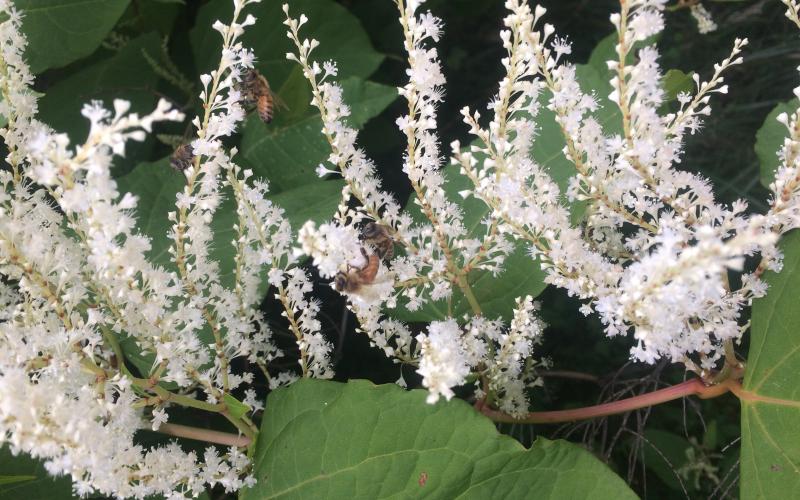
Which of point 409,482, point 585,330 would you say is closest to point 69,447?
point 409,482

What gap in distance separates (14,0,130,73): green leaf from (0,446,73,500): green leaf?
41.0 inches

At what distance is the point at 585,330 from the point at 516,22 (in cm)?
154

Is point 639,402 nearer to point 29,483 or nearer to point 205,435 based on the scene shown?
point 205,435

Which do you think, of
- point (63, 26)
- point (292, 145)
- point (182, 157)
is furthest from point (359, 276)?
point (63, 26)

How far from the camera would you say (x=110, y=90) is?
2.26 m

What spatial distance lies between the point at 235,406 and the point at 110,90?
1.30 metres

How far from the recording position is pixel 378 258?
1.44 metres

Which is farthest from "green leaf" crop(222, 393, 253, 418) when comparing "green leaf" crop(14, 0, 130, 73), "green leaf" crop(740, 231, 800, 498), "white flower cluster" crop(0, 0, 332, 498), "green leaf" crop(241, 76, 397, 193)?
"green leaf" crop(14, 0, 130, 73)

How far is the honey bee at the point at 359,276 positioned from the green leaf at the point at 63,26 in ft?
3.72

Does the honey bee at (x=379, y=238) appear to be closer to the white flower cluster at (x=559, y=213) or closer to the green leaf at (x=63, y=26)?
the white flower cluster at (x=559, y=213)

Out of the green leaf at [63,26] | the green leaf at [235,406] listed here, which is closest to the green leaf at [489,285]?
the green leaf at [235,406]

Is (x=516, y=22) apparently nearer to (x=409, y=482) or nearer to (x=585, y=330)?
(x=409, y=482)

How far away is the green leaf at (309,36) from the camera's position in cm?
235

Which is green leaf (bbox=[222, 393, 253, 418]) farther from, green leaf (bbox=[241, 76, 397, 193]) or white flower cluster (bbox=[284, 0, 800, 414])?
green leaf (bbox=[241, 76, 397, 193])
